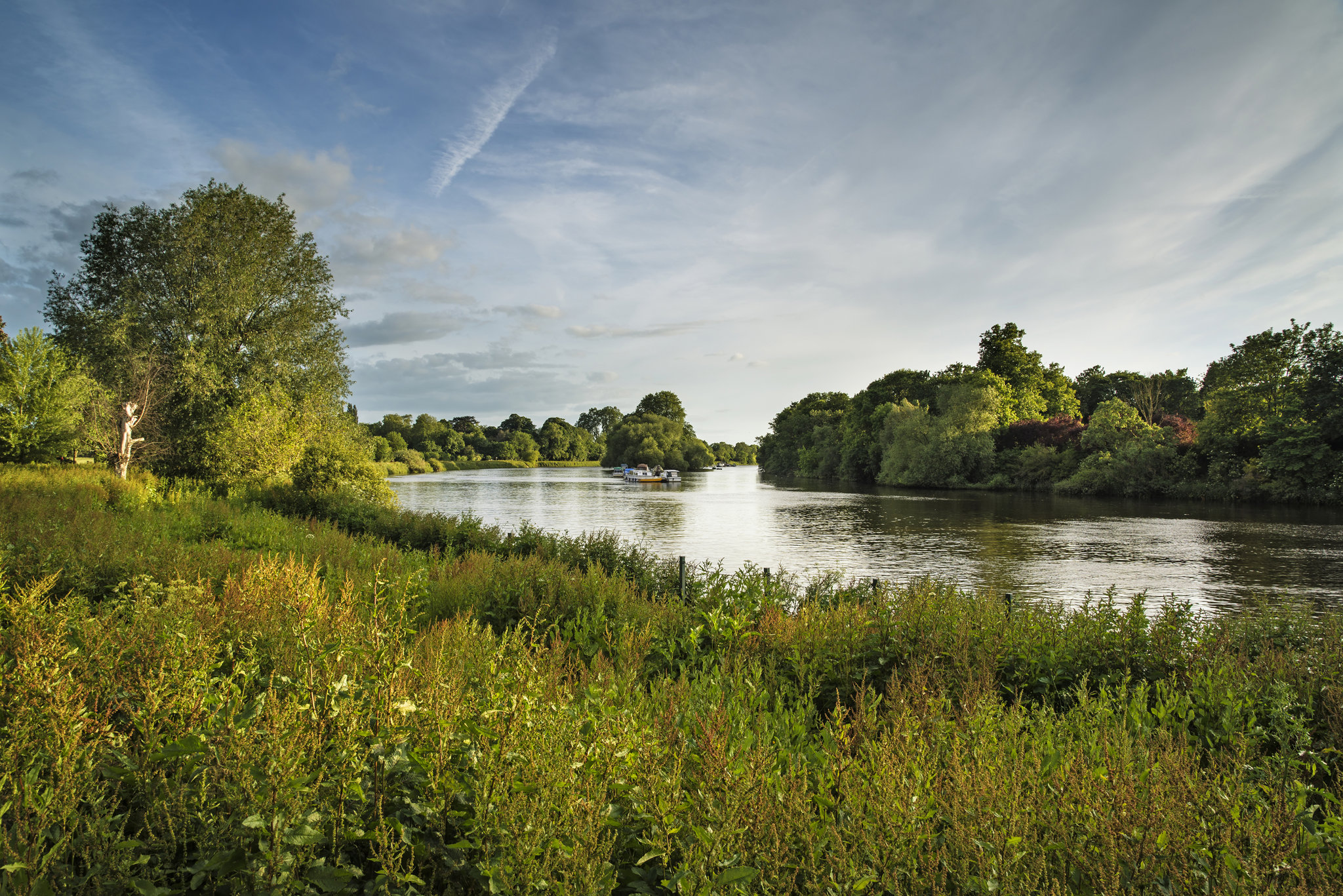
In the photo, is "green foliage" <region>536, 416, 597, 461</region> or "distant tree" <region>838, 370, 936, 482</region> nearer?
"distant tree" <region>838, 370, 936, 482</region>

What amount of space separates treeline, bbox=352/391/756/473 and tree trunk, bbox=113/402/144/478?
71.8m

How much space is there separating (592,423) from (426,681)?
180 m

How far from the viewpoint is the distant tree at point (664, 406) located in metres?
137

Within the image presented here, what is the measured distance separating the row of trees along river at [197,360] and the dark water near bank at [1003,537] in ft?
24.2

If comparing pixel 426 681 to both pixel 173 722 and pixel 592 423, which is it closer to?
pixel 173 722

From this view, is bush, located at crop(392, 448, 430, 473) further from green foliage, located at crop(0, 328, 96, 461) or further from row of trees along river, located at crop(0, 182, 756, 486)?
green foliage, located at crop(0, 328, 96, 461)

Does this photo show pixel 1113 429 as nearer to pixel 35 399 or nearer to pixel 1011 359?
pixel 1011 359

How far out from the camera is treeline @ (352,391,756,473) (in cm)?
11375

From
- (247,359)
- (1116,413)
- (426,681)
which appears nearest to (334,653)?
(426,681)

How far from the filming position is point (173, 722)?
103 inches

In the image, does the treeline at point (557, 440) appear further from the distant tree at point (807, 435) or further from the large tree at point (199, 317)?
the large tree at point (199, 317)

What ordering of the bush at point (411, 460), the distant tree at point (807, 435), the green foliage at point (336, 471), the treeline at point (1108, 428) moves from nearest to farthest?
the green foliage at point (336, 471) < the treeline at point (1108, 428) < the distant tree at point (807, 435) < the bush at point (411, 460)

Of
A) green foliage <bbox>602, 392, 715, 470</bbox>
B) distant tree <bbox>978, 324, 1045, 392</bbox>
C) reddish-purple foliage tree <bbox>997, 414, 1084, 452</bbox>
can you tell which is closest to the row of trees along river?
reddish-purple foliage tree <bbox>997, 414, 1084, 452</bbox>

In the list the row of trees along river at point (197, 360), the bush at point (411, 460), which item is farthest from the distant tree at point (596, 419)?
the row of trees along river at point (197, 360)
